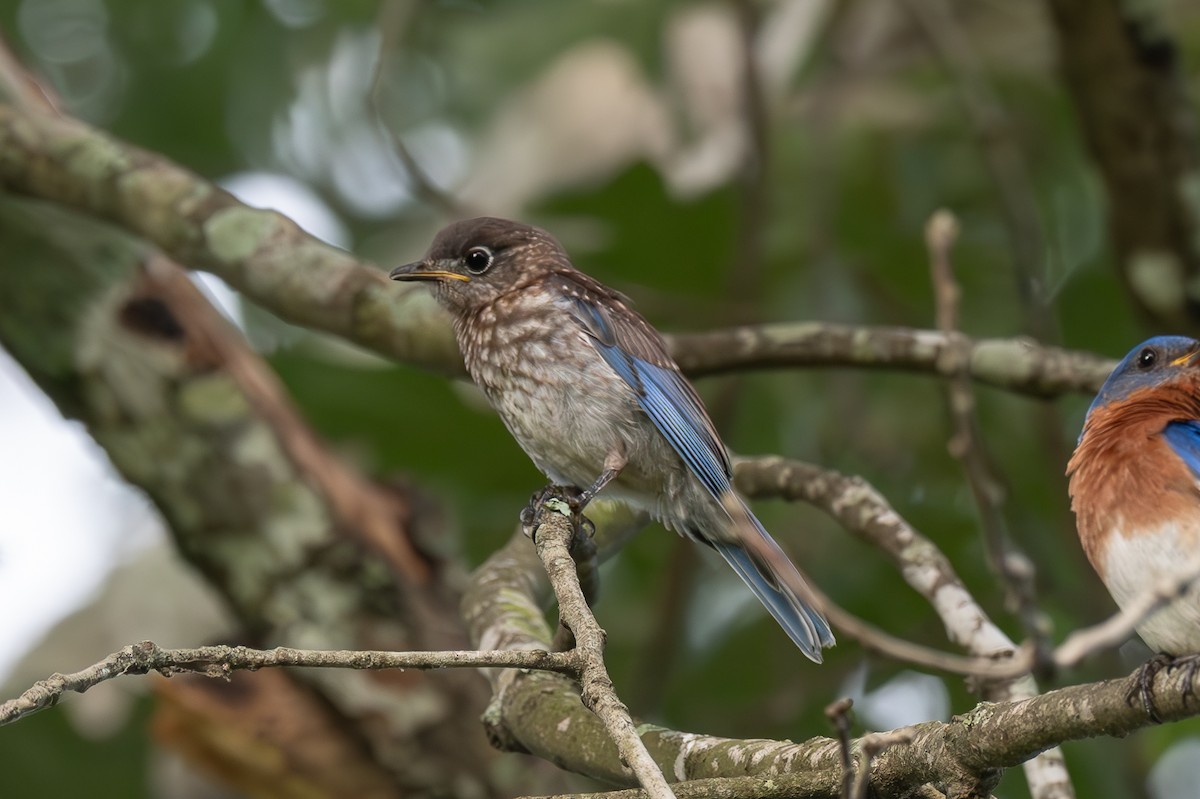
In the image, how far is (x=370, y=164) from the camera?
9023mm

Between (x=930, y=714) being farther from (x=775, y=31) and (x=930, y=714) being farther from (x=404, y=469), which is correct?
(x=775, y=31)

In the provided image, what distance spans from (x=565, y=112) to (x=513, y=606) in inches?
171

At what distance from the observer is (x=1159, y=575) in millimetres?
3305

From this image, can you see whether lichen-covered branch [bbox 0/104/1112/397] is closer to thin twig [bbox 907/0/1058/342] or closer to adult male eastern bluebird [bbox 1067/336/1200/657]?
adult male eastern bluebird [bbox 1067/336/1200/657]

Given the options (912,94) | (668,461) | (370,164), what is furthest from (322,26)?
(668,461)

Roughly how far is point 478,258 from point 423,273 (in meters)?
0.22

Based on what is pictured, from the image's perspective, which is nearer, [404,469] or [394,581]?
[394,581]

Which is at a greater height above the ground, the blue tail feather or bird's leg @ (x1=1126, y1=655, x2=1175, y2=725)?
the blue tail feather

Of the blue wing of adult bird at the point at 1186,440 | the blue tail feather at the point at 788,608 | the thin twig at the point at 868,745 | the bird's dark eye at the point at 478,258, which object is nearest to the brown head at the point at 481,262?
the bird's dark eye at the point at 478,258

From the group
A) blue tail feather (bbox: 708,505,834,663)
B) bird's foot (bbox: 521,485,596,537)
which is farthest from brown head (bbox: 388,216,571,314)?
blue tail feather (bbox: 708,505,834,663)

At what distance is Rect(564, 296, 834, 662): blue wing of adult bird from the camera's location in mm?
4363

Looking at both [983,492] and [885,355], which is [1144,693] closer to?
[983,492]

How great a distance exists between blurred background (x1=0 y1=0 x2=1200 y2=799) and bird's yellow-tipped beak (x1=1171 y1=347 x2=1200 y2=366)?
58.5 inches

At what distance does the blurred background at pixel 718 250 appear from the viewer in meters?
6.32
